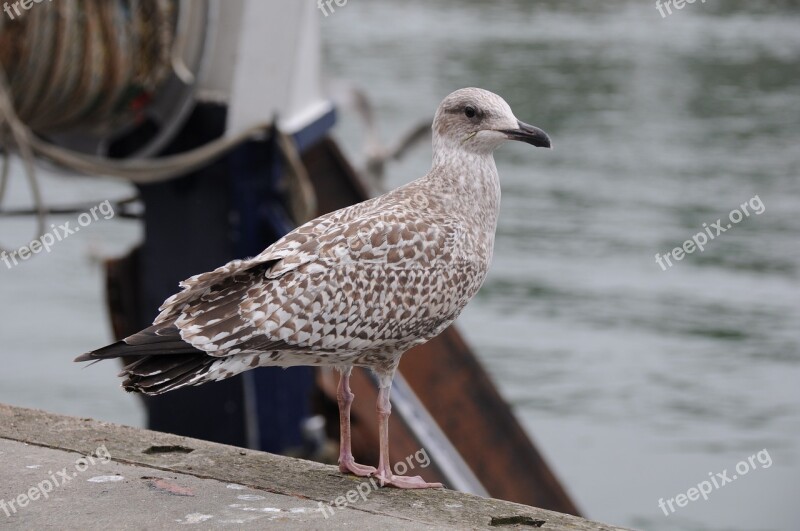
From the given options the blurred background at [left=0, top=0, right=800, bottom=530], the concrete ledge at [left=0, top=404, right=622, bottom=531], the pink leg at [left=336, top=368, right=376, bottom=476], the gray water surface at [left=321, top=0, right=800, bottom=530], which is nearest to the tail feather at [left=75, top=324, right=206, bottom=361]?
the concrete ledge at [left=0, top=404, right=622, bottom=531]

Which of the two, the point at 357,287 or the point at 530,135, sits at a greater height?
the point at 530,135

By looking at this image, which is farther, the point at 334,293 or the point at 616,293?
the point at 616,293

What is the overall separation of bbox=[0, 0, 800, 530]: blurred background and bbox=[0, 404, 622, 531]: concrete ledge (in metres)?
4.30

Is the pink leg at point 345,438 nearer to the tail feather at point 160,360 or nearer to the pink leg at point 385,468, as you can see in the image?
the pink leg at point 385,468

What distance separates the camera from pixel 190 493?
4.35 meters

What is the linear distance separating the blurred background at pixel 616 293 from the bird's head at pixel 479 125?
4.54 m

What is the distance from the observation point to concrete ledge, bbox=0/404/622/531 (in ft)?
13.6

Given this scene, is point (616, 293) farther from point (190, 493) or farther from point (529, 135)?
point (190, 493)

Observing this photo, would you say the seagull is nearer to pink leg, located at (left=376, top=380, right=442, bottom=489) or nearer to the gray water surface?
pink leg, located at (left=376, top=380, right=442, bottom=489)

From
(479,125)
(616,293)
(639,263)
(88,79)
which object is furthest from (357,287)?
(639,263)

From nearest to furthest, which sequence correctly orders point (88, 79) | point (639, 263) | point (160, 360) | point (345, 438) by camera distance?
point (160, 360)
point (345, 438)
point (88, 79)
point (639, 263)

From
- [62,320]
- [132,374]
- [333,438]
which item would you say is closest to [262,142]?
[333,438]

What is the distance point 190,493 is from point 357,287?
852mm

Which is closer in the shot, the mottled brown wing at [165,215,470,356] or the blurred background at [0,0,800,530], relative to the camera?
the mottled brown wing at [165,215,470,356]
